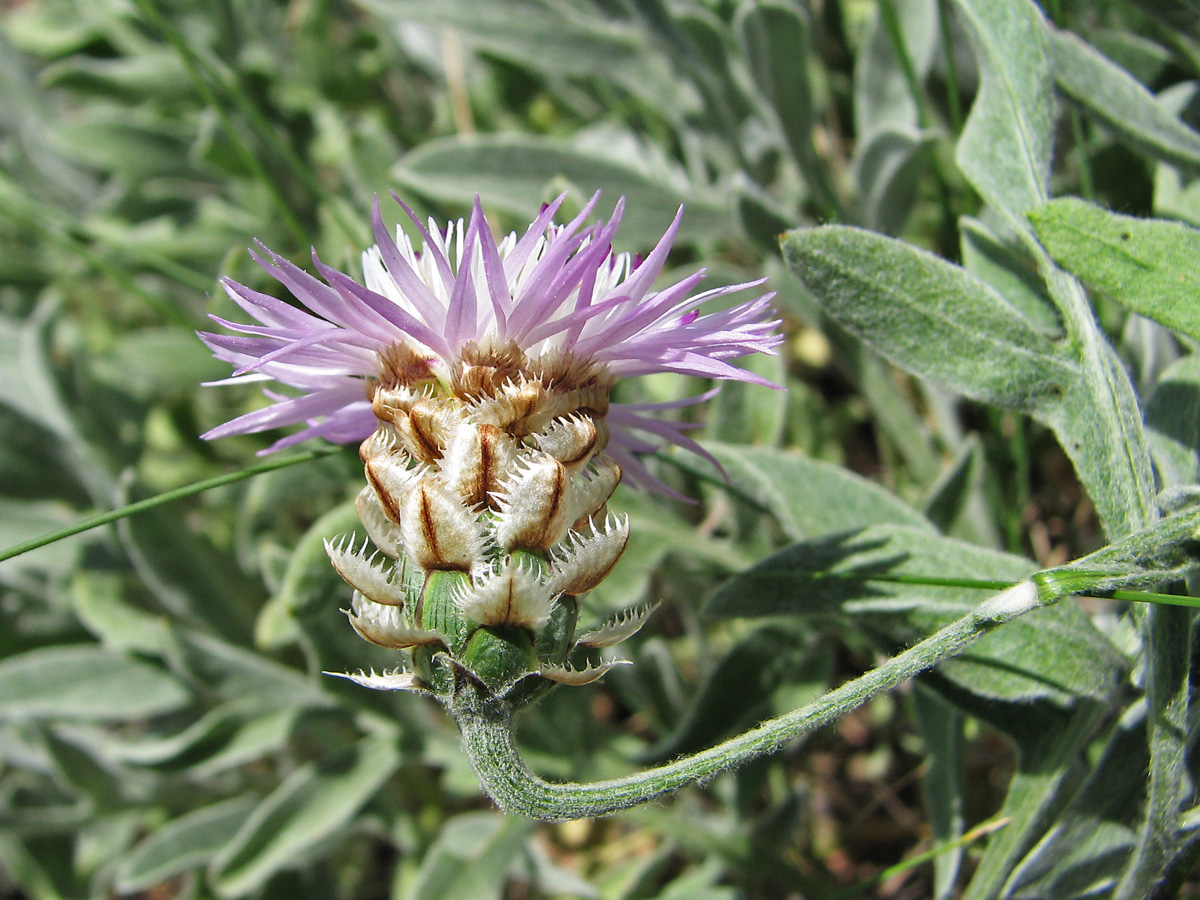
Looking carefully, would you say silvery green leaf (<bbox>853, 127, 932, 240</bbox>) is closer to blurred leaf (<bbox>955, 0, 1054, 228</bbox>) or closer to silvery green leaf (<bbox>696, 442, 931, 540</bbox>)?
blurred leaf (<bbox>955, 0, 1054, 228</bbox>)

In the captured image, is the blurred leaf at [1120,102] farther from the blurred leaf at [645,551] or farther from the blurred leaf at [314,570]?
the blurred leaf at [314,570]

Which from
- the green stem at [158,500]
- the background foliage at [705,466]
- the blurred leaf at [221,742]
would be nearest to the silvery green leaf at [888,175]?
the background foliage at [705,466]

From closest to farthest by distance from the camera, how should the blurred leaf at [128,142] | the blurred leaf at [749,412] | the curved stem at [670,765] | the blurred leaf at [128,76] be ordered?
1. the curved stem at [670,765]
2. the blurred leaf at [749,412]
3. the blurred leaf at [128,142]
4. the blurred leaf at [128,76]

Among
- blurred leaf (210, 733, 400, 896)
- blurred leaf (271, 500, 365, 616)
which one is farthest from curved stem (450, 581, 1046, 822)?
blurred leaf (210, 733, 400, 896)

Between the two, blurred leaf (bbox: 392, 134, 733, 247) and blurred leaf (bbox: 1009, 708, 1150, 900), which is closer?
blurred leaf (bbox: 1009, 708, 1150, 900)

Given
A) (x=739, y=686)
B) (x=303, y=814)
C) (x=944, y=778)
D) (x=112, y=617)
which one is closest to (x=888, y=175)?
(x=739, y=686)

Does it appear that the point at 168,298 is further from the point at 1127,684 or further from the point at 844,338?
the point at 1127,684

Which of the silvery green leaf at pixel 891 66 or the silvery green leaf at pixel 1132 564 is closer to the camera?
the silvery green leaf at pixel 1132 564
